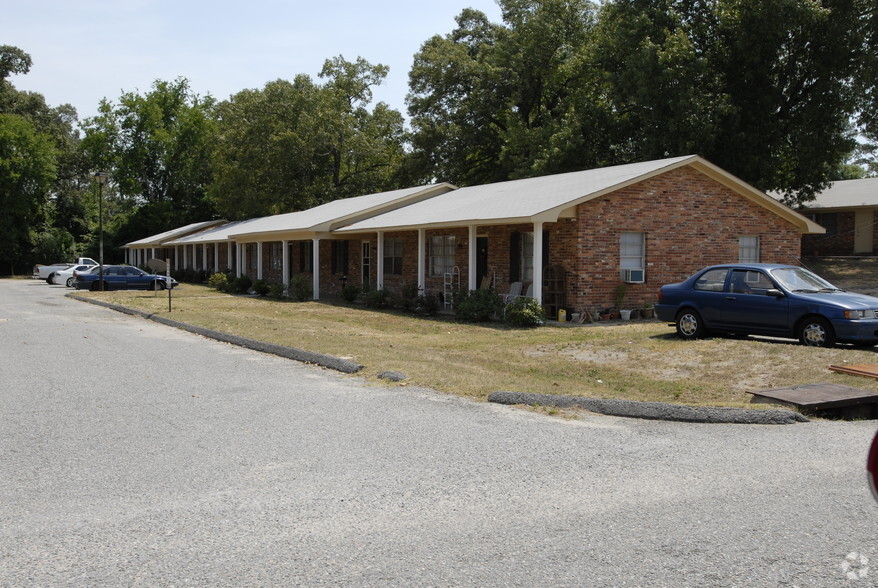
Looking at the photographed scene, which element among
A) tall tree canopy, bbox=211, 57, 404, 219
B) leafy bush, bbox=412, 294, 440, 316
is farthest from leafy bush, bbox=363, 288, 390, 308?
tall tree canopy, bbox=211, 57, 404, 219

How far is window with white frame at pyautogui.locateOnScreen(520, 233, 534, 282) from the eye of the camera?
69.2 feet

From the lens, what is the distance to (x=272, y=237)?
33.6 meters

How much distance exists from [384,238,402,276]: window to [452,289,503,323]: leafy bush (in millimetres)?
8494

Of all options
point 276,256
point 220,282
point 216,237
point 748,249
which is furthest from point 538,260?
point 216,237

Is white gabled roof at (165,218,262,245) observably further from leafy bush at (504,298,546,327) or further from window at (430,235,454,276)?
leafy bush at (504,298,546,327)

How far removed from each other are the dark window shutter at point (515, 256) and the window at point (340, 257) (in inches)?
463

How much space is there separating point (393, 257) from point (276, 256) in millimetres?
12233

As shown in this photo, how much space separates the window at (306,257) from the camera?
112 feet

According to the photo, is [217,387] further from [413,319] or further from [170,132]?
[170,132]

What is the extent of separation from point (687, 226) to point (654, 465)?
1572 cm

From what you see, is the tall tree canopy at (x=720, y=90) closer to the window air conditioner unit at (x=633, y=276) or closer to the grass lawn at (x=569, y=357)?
the window air conditioner unit at (x=633, y=276)

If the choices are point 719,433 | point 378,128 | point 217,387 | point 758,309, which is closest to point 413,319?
point 758,309

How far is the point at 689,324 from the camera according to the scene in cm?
1493

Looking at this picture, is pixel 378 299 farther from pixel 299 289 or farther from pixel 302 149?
pixel 302 149
